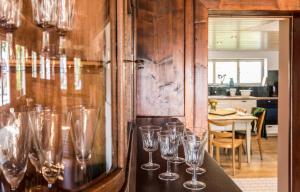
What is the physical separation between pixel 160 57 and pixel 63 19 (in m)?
1.94

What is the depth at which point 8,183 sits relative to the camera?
2.42 feet

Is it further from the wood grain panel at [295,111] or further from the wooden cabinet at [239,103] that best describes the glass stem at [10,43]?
the wooden cabinet at [239,103]

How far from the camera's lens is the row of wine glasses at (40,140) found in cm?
75

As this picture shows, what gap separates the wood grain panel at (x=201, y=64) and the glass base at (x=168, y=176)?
164cm

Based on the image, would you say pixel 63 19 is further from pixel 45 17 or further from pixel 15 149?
pixel 15 149

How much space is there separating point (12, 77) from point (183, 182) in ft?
2.01

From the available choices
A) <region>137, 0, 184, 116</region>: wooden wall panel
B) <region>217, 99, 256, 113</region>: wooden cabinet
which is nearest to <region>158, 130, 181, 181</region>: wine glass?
<region>137, 0, 184, 116</region>: wooden wall panel

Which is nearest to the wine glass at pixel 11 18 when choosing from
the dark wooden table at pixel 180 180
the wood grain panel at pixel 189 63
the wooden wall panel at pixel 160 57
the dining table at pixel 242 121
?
the dark wooden table at pixel 180 180

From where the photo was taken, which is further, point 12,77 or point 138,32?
point 138,32

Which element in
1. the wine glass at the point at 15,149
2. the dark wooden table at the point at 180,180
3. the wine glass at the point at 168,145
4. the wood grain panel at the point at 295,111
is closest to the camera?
the wine glass at the point at 15,149

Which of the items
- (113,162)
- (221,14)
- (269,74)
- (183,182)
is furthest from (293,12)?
(269,74)

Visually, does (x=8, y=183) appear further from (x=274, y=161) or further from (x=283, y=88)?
(x=274, y=161)

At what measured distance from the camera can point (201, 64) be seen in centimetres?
274

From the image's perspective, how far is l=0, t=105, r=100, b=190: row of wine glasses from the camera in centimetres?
75
